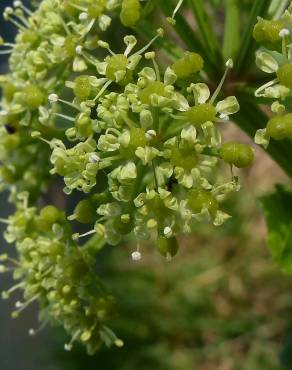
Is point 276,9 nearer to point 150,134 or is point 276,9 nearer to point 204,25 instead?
point 204,25

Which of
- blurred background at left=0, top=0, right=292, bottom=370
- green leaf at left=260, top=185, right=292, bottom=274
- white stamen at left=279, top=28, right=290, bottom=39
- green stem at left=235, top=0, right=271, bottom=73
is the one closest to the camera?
white stamen at left=279, top=28, right=290, bottom=39

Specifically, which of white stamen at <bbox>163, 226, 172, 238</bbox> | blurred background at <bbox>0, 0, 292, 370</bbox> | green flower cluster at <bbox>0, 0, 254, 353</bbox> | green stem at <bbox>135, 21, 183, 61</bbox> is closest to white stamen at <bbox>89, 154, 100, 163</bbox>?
green flower cluster at <bbox>0, 0, 254, 353</bbox>

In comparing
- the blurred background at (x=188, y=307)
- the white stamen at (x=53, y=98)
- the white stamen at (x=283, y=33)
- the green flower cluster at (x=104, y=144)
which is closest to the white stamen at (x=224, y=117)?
the green flower cluster at (x=104, y=144)

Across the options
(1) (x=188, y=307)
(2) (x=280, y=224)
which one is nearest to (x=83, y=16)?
(2) (x=280, y=224)

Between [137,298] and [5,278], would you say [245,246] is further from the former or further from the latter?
[5,278]

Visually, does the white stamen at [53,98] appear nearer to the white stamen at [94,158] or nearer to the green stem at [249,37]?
the white stamen at [94,158]

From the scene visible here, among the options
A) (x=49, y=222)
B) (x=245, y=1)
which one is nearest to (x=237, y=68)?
(x=245, y=1)

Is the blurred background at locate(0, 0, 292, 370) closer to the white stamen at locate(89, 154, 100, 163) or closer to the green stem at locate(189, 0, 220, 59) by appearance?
the green stem at locate(189, 0, 220, 59)
